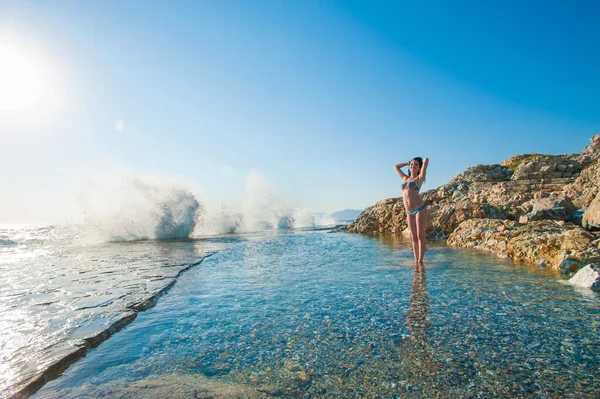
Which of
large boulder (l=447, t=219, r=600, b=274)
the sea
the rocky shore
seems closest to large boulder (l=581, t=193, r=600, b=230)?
the rocky shore

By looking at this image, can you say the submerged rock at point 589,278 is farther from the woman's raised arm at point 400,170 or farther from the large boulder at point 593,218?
the large boulder at point 593,218

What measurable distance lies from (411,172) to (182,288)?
608 cm

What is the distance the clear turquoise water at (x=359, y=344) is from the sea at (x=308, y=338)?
17 millimetres

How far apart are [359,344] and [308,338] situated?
1.89 ft

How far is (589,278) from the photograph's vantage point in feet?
17.1

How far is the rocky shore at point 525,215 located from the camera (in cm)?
770

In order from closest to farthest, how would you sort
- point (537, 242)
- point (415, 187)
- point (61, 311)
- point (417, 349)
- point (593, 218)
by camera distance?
point (417, 349) → point (61, 311) → point (415, 187) → point (537, 242) → point (593, 218)

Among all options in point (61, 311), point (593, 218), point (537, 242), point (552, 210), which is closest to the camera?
point (61, 311)

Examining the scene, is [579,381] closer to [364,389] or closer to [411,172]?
[364,389]

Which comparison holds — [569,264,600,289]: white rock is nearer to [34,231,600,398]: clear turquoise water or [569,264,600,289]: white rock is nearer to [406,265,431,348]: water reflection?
[34,231,600,398]: clear turquoise water

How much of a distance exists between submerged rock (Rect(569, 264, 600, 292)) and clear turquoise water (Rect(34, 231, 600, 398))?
33 cm

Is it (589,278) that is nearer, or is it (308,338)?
(308,338)

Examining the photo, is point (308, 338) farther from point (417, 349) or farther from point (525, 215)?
point (525, 215)

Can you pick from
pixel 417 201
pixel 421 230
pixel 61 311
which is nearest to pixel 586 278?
pixel 421 230
